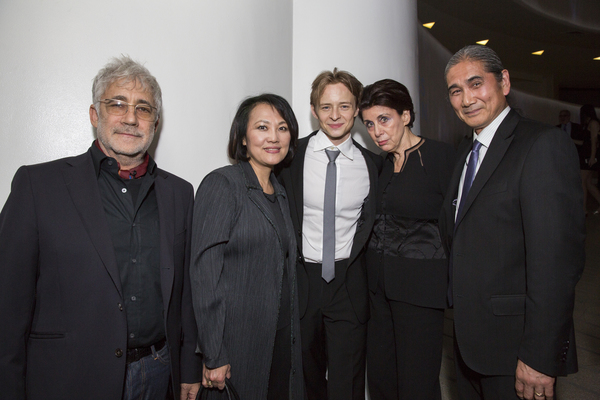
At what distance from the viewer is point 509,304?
1579 millimetres

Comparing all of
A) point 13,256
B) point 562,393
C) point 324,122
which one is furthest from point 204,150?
point 562,393

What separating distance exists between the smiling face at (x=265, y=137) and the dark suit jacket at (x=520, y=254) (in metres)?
0.97

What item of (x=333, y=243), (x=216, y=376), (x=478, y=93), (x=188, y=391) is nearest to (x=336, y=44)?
(x=478, y=93)

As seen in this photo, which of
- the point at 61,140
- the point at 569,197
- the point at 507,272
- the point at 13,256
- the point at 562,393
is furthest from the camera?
the point at 562,393

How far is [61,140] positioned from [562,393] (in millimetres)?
3553

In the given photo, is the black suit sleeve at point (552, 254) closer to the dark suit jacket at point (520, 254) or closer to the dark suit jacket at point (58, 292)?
the dark suit jacket at point (520, 254)

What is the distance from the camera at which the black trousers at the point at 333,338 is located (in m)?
2.18

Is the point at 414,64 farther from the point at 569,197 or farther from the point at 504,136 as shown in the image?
the point at 569,197

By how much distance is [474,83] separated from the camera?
1.82m

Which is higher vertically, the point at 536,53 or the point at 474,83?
the point at 536,53

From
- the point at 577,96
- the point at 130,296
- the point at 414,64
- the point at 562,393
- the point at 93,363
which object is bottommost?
the point at 562,393

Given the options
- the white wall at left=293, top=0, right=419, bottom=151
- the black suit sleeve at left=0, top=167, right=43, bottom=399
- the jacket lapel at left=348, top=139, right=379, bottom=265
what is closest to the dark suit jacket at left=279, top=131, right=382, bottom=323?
the jacket lapel at left=348, top=139, right=379, bottom=265

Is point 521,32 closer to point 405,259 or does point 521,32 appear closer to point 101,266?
point 405,259

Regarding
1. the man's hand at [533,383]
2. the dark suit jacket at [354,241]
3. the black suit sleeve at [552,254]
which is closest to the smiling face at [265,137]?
the dark suit jacket at [354,241]
